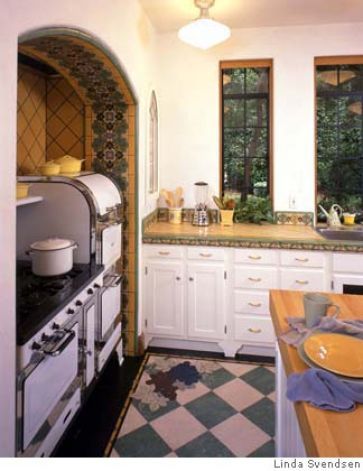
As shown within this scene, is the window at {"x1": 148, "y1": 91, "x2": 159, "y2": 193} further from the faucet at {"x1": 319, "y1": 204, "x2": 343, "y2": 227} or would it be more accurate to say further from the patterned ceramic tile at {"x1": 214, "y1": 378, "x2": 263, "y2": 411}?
the patterned ceramic tile at {"x1": 214, "y1": 378, "x2": 263, "y2": 411}

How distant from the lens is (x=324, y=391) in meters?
0.98

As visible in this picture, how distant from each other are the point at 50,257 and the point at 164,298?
1.27 m

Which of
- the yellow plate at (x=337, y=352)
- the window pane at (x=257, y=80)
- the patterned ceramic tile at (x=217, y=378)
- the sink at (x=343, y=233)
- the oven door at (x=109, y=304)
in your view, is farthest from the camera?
the window pane at (x=257, y=80)

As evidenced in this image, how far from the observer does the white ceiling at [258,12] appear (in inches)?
118

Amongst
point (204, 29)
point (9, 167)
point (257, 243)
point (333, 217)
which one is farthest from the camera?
point (333, 217)

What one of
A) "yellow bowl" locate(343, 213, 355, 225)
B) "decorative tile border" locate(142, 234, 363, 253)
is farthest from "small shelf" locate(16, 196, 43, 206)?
"yellow bowl" locate(343, 213, 355, 225)

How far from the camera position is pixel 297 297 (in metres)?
1.69

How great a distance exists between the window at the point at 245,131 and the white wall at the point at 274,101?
0.15m

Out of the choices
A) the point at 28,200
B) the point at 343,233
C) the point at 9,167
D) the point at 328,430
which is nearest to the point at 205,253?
the point at 343,233

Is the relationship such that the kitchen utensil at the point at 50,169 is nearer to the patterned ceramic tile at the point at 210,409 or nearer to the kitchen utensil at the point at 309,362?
the patterned ceramic tile at the point at 210,409

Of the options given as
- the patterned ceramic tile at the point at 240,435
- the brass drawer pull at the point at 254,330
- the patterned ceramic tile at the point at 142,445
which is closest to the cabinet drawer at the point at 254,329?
the brass drawer pull at the point at 254,330

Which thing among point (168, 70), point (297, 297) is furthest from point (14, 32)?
point (168, 70)

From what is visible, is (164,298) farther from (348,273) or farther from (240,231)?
(348,273)

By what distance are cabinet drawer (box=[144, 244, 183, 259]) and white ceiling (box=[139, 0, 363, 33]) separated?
6.11 ft
